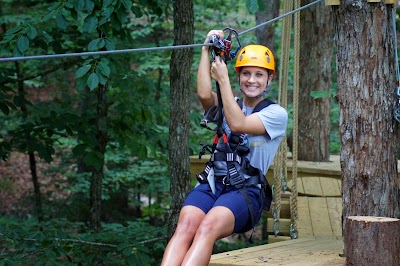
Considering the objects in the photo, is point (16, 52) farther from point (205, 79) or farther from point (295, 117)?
point (295, 117)

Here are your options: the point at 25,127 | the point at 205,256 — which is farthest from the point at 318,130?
the point at 205,256

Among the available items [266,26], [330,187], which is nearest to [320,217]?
[330,187]

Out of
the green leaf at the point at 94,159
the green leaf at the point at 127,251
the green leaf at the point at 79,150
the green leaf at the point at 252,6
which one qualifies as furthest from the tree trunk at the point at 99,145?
the green leaf at the point at 252,6

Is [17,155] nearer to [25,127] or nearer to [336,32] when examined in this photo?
[25,127]

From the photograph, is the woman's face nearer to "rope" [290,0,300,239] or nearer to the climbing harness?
the climbing harness

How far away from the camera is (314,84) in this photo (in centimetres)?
716

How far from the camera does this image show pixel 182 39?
17.6 ft

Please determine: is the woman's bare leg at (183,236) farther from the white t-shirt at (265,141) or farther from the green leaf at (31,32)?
the green leaf at (31,32)

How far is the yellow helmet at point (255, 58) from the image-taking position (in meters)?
3.73

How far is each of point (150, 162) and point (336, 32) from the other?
222 inches

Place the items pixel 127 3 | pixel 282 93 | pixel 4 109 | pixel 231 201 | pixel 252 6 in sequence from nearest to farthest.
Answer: pixel 231 201
pixel 252 6
pixel 127 3
pixel 282 93
pixel 4 109

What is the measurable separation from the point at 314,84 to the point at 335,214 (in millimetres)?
1798

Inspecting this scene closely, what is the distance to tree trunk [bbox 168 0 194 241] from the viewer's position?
17.6ft

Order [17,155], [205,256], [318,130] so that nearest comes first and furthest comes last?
[205,256], [318,130], [17,155]
